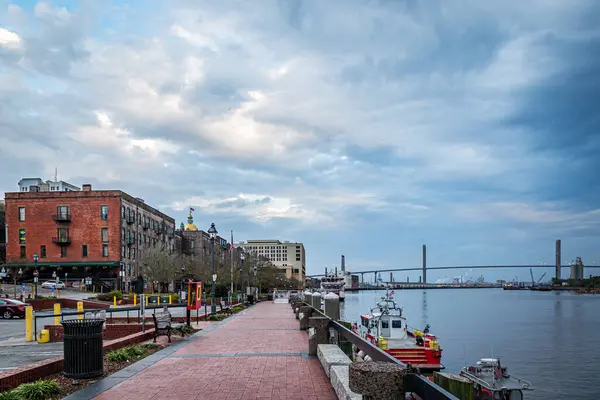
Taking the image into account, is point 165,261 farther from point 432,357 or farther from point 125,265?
point 432,357

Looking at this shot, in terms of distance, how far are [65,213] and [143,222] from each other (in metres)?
12.2

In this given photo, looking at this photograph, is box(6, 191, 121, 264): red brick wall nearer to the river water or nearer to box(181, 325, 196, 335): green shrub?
the river water

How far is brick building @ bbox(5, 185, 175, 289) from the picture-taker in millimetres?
69688

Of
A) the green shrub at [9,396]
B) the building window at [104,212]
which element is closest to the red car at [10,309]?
the green shrub at [9,396]

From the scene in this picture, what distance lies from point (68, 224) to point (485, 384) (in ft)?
200

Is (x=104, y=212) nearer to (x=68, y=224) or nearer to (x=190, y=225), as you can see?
(x=68, y=224)

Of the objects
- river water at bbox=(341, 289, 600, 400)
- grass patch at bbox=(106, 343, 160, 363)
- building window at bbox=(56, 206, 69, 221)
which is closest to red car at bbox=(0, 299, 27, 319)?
grass patch at bbox=(106, 343, 160, 363)

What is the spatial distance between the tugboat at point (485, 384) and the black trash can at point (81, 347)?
44.6 feet

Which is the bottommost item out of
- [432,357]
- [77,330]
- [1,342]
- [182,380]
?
[432,357]

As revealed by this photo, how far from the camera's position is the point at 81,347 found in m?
10.2

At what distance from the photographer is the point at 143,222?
80.3 meters

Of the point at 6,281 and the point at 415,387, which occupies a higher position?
the point at 415,387

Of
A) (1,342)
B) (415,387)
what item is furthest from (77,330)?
(1,342)

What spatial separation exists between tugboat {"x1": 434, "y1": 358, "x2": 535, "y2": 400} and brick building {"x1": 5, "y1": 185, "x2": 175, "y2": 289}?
55.7m
